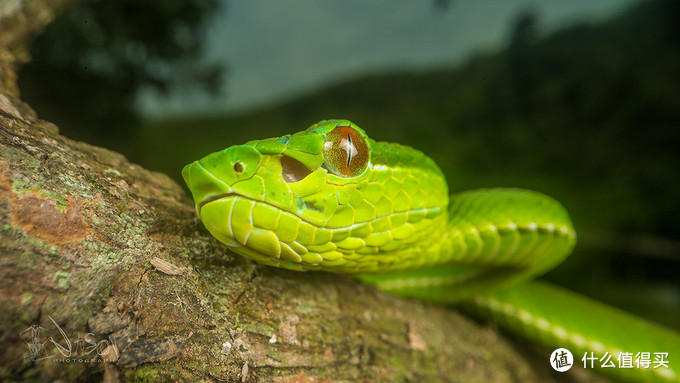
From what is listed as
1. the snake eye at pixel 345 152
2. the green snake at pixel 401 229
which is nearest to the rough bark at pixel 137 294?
the green snake at pixel 401 229

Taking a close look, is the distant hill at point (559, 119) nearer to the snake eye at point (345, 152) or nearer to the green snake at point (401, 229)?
the green snake at point (401, 229)

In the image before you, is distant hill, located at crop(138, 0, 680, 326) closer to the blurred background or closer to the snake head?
the blurred background

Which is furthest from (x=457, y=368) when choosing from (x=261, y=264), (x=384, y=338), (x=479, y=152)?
(x=479, y=152)

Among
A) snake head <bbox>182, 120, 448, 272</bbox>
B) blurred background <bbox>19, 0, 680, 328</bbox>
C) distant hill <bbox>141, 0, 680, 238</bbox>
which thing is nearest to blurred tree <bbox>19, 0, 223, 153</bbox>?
blurred background <bbox>19, 0, 680, 328</bbox>

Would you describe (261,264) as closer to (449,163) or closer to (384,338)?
(384,338)

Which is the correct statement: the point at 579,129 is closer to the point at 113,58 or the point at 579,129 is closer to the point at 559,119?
the point at 559,119

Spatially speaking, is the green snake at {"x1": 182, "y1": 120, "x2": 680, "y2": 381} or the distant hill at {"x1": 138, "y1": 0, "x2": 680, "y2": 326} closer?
the green snake at {"x1": 182, "y1": 120, "x2": 680, "y2": 381}

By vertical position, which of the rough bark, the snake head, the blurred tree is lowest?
the rough bark
